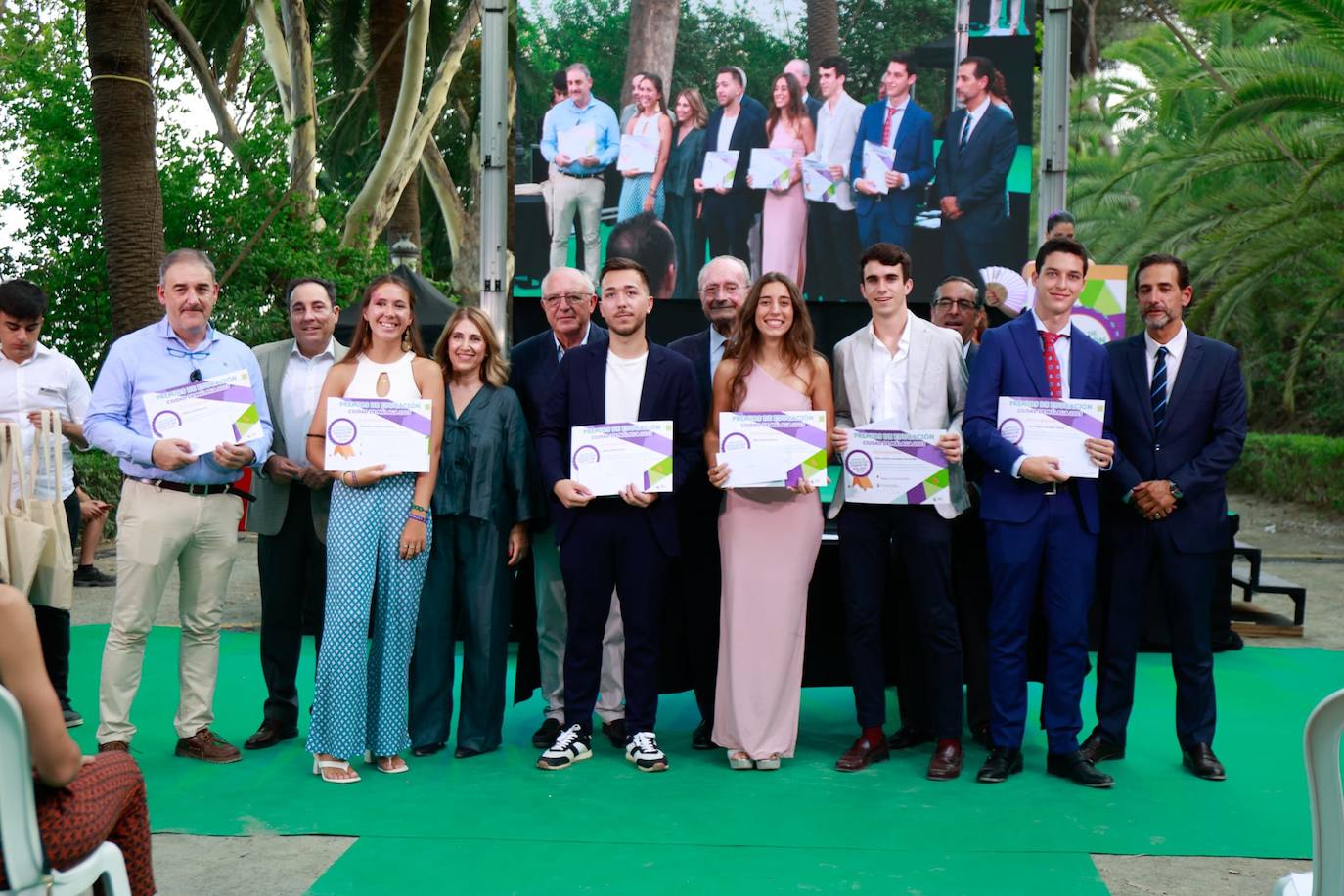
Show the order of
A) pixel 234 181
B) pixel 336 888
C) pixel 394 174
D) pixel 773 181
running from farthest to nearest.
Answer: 1. pixel 394 174
2. pixel 234 181
3. pixel 773 181
4. pixel 336 888

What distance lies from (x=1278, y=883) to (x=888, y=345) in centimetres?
307

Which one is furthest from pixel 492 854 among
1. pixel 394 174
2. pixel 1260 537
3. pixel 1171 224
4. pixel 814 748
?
pixel 1171 224

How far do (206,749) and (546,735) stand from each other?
55.0 inches

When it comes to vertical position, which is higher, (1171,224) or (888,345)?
(1171,224)

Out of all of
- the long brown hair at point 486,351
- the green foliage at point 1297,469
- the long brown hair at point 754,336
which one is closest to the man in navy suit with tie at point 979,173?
the long brown hair at point 754,336

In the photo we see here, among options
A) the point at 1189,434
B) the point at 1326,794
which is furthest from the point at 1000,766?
the point at 1326,794

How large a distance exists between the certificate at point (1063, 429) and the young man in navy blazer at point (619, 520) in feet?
4.32

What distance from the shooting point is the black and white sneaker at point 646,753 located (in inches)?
222

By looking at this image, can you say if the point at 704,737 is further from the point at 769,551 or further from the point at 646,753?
the point at 769,551

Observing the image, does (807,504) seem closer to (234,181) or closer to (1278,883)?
(1278,883)

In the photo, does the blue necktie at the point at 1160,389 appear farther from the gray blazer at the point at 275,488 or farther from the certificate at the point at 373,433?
the gray blazer at the point at 275,488

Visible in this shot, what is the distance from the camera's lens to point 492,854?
457 centimetres

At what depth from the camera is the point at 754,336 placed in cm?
572

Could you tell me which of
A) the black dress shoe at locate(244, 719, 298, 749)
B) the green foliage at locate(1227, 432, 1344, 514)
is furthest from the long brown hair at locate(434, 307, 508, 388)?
the green foliage at locate(1227, 432, 1344, 514)
